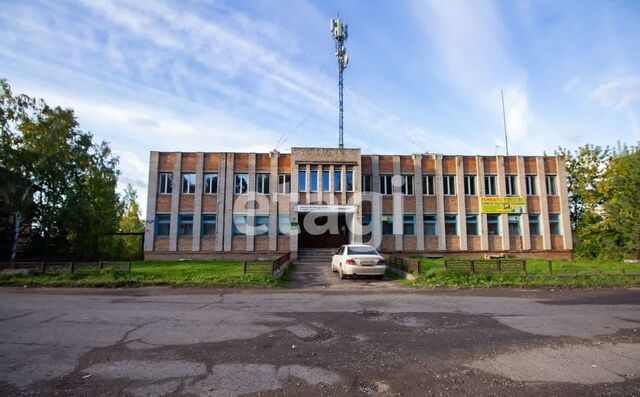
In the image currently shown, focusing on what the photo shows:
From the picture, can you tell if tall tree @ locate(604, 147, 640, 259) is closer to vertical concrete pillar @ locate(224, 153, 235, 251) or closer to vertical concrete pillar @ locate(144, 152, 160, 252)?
vertical concrete pillar @ locate(224, 153, 235, 251)

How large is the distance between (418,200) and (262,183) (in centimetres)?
1190

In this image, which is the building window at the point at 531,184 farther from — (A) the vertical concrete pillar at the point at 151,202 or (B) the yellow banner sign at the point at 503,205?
(A) the vertical concrete pillar at the point at 151,202

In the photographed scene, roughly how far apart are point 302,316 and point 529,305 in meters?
6.32

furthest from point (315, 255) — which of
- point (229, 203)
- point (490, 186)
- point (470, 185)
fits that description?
point (490, 186)

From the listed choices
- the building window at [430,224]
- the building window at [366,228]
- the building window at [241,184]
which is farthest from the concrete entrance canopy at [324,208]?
the building window at [430,224]

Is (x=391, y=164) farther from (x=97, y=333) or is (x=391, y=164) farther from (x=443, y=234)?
(x=97, y=333)

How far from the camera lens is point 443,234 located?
27.9m

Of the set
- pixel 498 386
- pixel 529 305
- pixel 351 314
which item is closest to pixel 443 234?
pixel 529 305

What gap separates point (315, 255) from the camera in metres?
26.0

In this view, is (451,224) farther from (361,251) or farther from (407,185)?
(361,251)

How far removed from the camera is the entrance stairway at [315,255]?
25.1m

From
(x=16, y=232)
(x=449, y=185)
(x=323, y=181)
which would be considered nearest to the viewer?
(x=16, y=232)

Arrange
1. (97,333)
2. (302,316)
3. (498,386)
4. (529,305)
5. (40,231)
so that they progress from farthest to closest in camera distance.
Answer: (40,231)
(529,305)
(302,316)
(97,333)
(498,386)

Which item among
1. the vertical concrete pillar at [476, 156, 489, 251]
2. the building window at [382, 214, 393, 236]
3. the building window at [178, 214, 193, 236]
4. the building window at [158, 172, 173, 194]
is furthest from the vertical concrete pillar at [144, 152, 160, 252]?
the vertical concrete pillar at [476, 156, 489, 251]
